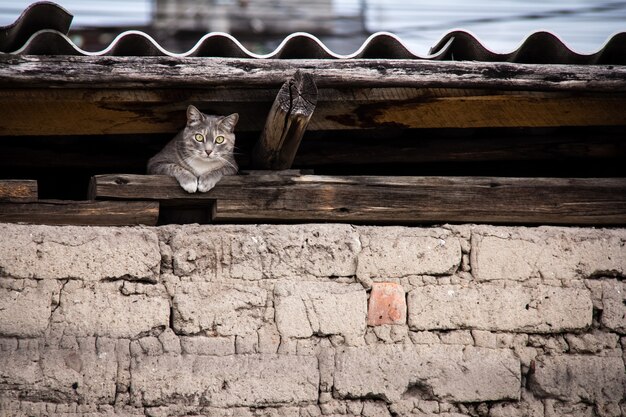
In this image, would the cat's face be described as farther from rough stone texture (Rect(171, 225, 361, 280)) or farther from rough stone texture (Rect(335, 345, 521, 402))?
rough stone texture (Rect(335, 345, 521, 402))

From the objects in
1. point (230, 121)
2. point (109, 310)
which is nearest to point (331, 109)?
point (230, 121)

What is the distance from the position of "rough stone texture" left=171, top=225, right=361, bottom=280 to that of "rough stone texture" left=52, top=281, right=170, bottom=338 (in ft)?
0.60

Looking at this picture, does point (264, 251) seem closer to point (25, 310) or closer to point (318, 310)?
point (318, 310)

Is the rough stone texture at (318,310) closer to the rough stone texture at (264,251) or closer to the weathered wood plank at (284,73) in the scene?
the rough stone texture at (264,251)

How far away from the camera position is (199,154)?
3.80 m

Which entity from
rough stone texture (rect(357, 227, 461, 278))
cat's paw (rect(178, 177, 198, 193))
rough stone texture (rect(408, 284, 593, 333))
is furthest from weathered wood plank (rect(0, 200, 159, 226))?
rough stone texture (rect(408, 284, 593, 333))

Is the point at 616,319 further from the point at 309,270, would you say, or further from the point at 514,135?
the point at 309,270

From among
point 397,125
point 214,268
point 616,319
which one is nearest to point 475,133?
point 397,125

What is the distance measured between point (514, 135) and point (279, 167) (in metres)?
1.20

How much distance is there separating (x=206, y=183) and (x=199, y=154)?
476mm

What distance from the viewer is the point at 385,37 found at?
322 centimetres

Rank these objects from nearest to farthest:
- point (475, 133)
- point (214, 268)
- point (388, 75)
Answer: point (388, 75), point (214, 268), point (475, 133)

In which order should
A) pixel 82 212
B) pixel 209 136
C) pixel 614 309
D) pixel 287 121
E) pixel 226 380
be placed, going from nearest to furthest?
pixel 287 121 → pixel 226 380 → pixel 82 212 → pixel 614 309 → pixel 209 136

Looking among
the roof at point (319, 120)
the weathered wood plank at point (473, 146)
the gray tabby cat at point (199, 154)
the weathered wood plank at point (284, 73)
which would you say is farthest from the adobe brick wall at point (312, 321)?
the weathered wood plank at point (284, 73)
